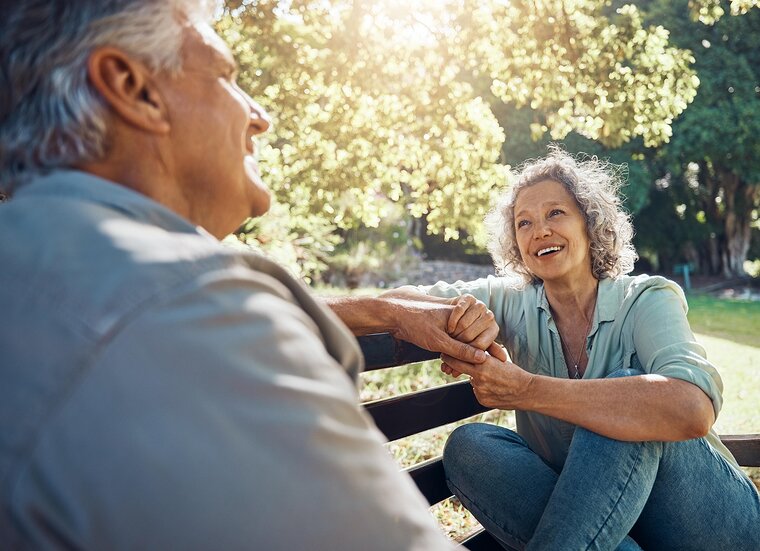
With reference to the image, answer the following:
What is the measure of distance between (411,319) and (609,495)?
2.71ft

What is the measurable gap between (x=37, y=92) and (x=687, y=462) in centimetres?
188

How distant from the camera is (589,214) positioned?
2.74 meters

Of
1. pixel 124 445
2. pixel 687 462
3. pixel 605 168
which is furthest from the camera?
pixel 605 168

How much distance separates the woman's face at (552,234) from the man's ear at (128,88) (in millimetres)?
1894

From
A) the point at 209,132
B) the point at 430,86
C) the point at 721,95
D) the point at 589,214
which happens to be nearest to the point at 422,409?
Answer: the point at 589,214

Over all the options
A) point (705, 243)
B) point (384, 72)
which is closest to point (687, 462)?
point (384, 72)

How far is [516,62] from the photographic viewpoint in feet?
20.9

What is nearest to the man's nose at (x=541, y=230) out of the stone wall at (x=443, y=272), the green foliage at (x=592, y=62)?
the green foliage at (x=592, y=62)

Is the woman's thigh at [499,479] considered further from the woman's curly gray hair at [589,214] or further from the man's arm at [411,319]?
the woman's curly gray hair at [589,214]

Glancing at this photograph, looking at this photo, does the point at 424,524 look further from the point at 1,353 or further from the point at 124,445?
the point at 1,353

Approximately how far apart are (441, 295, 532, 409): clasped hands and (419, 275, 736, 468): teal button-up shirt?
0.29 m

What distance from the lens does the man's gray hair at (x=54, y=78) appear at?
94 cm

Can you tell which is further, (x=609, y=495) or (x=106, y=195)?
(x=609, y=495)

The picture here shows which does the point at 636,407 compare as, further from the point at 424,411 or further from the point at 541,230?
the point at 541,230
